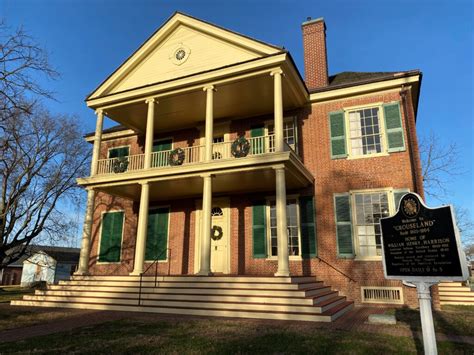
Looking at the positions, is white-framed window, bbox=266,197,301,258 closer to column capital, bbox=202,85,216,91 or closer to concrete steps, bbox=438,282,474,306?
column capital, bbox=202,85,216,91

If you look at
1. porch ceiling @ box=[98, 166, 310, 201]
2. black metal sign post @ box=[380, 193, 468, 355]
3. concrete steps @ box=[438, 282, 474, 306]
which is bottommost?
concrete steps @ box=[438, 282, 474, 306]

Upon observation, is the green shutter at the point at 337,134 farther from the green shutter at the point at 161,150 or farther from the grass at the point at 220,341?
the grass at the point at 220,341

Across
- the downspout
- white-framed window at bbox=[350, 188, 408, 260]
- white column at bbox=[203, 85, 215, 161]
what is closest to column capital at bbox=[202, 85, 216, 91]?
white column at bbox=[203, 85, 215, 161]

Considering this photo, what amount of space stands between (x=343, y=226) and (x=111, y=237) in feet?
32.2

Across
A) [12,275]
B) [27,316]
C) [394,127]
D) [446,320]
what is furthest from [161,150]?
[12,275]

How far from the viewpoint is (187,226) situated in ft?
45.4

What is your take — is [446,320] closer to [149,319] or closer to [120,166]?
[149,319]

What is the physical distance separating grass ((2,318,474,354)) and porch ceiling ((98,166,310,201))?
5.04m

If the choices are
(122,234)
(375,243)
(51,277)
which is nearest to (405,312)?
(375,243)

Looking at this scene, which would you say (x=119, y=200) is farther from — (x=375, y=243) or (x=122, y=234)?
(x=375, y=243)

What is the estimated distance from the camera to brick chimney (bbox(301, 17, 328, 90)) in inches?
540

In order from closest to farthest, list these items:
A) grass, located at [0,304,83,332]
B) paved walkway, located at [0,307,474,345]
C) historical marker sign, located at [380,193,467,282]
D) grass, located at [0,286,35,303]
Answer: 1. historical marker sign, located at [380,193,467,282]
2. paved walkway, located at [0,307,474,345]
3. grass, located at [0,304,83,332]
4. grass, located at [0,286,35,303]

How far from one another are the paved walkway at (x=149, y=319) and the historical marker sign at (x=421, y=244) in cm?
243

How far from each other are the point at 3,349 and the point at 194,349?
3.05 meters
